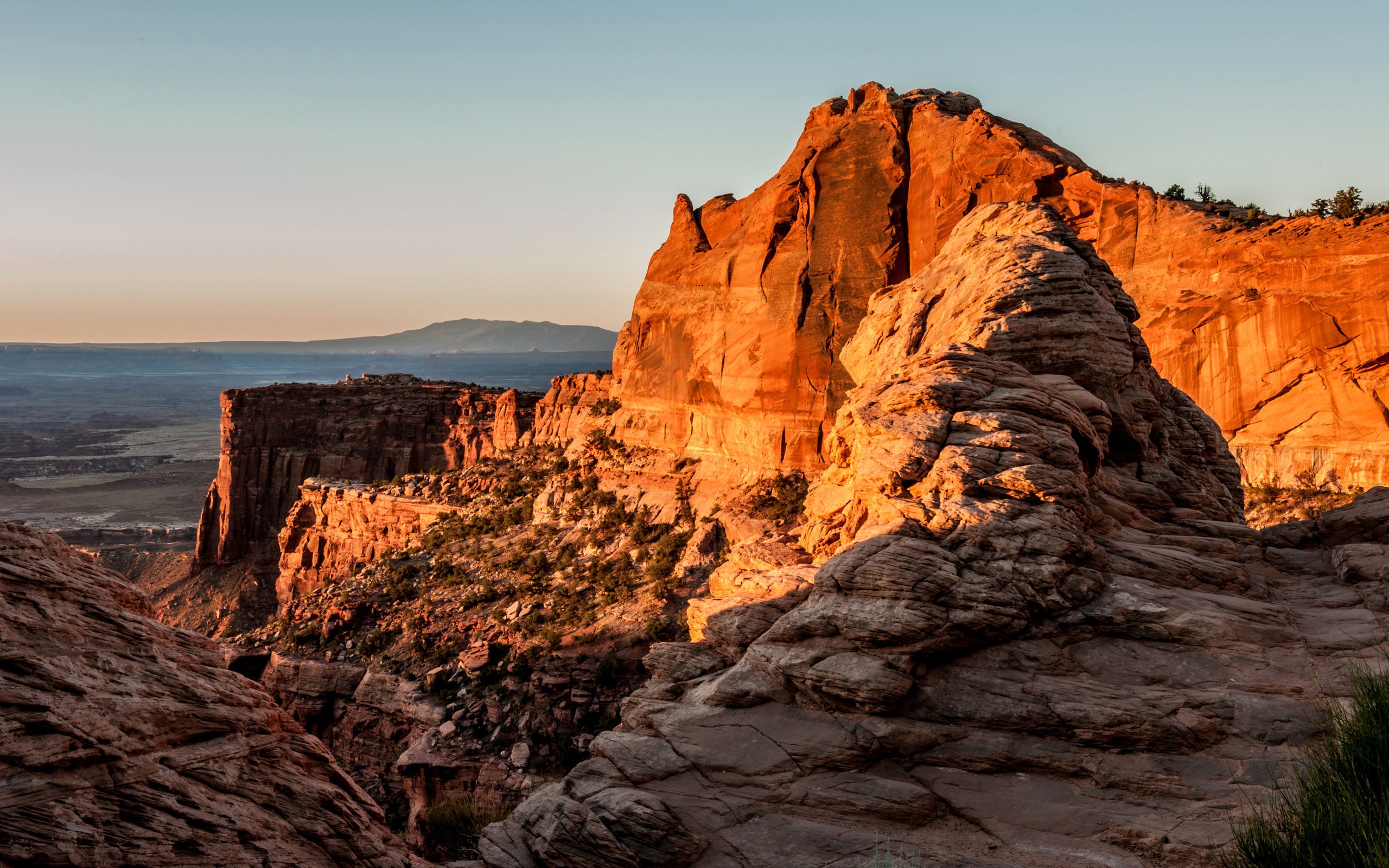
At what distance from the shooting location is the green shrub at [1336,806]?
30.4 feet

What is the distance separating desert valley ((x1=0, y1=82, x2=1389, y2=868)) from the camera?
38.9ft

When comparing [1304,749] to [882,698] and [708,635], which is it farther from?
[708,635]

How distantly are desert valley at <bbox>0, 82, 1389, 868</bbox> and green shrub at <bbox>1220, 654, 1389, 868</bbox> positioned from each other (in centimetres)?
→ 34

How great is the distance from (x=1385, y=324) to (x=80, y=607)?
1782 inches

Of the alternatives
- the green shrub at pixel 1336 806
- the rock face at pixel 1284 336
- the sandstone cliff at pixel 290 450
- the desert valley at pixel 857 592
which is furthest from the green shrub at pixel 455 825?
the sandstone cliff at pixel 290 450

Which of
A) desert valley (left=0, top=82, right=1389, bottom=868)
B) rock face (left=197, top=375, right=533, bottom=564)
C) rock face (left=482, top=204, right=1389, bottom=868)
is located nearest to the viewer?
desert valley (left=0, top=82, right=1389, bottom=868)

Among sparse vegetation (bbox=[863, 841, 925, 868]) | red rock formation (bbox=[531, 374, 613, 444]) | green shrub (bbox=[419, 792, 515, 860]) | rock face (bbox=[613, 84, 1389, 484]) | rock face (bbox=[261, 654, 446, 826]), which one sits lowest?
rock face (bbox=[261, 654, 446, 826])

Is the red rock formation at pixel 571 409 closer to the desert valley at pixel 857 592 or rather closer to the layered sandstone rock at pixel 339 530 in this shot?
the desert valley at pixel 857 592

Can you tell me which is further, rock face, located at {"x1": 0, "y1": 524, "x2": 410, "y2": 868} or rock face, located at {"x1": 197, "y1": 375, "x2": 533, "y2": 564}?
rock face, located at {"x1": 197, "y1": 375, "x2": 533, "y2": 564}

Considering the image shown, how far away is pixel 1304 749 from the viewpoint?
12.0 meters

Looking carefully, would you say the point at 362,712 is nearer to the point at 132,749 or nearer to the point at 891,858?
the point at 132,749

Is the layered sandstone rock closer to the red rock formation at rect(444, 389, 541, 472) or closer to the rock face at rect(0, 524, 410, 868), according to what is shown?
the red rock formation at rect(444, 389, 541, 472)

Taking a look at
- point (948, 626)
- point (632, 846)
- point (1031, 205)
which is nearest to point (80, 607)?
point (632, 846)

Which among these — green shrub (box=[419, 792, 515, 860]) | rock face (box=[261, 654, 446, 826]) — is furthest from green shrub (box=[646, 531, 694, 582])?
green shrub (box=[419, 792, 515, 860])
